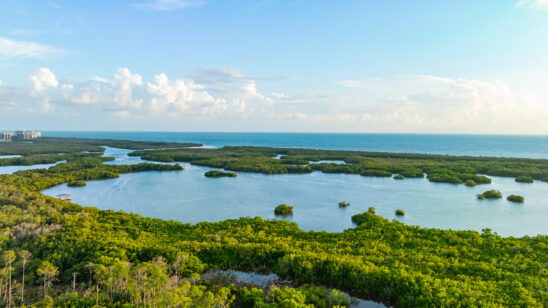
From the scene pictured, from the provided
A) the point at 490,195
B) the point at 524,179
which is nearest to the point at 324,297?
the point at 490,195

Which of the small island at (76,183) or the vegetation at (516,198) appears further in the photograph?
the small island at (76,183)

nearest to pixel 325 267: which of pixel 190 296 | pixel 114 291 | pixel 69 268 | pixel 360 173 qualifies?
pixel 190 296

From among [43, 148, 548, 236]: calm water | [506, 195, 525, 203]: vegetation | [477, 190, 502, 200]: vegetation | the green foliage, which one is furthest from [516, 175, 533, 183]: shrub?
the green foliage

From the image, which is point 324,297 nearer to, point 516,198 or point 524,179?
point 516,198

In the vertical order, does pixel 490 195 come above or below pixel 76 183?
above

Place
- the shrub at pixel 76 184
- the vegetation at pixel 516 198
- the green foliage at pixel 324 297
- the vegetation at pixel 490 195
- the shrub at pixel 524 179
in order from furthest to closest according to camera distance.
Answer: the shrub at pixel 524 179 → the shrub at pixel 76 184 → the vegetation at pixel 490 195 → the vegetation at pixel 516 198 → the green foliage at pixel 324 297

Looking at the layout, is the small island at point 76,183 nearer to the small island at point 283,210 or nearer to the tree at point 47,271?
the small island at point 283,210

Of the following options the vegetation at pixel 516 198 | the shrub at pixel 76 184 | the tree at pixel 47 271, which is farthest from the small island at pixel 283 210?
the shrub at pixel 76 184
